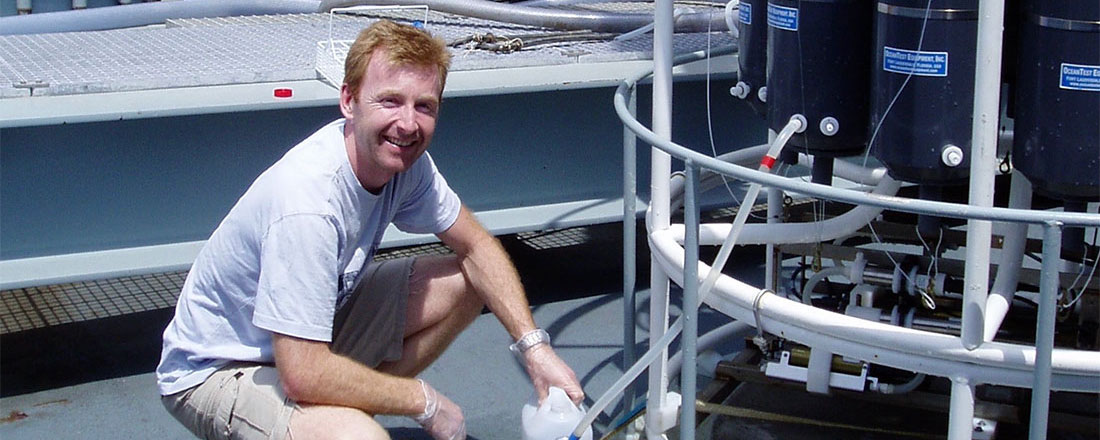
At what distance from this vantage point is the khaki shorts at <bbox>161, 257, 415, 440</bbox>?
2486 millimetres

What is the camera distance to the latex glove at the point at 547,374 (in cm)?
267

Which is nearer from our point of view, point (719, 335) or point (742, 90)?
point (742, 90)

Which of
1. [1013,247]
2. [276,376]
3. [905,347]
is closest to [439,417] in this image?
[276,376]

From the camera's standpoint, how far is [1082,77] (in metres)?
2.09

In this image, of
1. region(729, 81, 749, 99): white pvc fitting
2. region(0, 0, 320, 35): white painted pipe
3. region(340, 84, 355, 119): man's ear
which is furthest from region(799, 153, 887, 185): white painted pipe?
region(0, 0, 320, 35): white painted pipe

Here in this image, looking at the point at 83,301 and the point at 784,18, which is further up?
the point at 784,18

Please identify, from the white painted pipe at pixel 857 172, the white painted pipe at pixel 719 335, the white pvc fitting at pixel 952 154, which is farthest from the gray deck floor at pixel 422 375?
the white pvc fitting at pixel 952 154

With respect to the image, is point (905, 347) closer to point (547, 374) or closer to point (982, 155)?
point (982, 155)

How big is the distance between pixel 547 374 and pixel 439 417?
0.84 feet

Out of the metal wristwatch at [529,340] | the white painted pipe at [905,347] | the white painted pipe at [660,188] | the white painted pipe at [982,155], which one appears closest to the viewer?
the white painted pipe at [982,155]

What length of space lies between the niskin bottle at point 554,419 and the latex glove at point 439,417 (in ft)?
0.49

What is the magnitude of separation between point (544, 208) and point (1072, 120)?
2088 millimetres

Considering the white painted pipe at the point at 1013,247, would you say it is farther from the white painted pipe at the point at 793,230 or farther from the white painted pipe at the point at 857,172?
the white painted pipe at the point at 857,172

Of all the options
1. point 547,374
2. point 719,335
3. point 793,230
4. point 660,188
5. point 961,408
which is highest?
point 660,188
